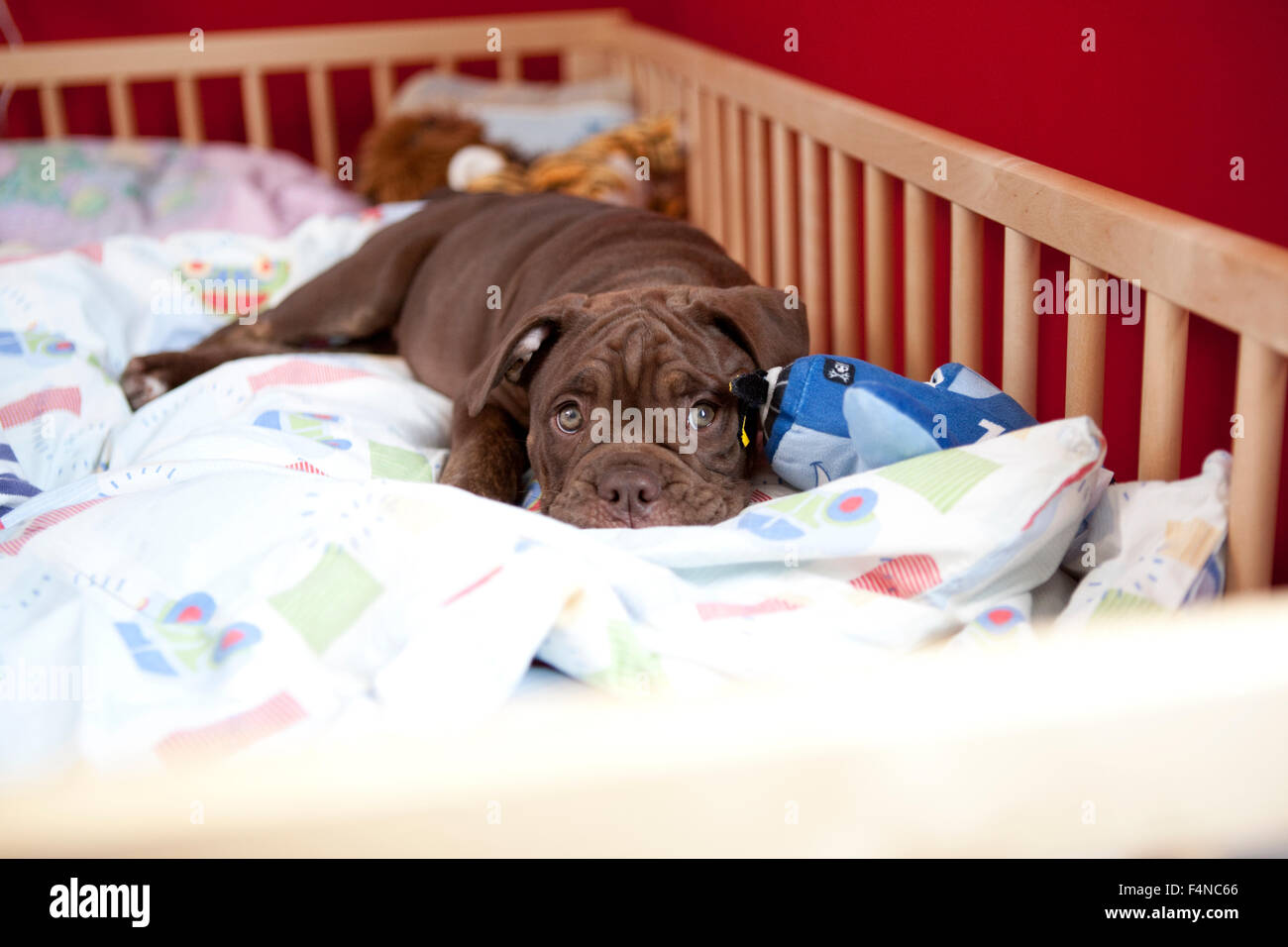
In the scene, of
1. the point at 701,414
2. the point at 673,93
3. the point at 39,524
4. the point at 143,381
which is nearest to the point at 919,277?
the point at 701,414

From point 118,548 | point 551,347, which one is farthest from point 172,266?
point 118,548

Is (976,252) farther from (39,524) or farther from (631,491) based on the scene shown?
(39,524)

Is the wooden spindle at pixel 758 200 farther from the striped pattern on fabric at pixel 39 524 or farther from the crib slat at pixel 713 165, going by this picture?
the striped pattern on fabric at pixel 39 524

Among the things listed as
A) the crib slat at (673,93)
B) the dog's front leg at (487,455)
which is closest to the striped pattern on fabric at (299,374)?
the dog's front leg at (487,455)

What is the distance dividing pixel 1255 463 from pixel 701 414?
2.78 ft

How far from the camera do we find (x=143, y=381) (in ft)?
8.39

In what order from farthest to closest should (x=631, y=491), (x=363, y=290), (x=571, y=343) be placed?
(x=363, y=290) → (x=571, y=343) → (x=631, y=491)

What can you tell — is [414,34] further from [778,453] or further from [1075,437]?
[1075,437]

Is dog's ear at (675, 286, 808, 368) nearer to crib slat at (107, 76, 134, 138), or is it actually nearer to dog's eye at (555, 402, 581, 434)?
dog's eye at (555, 402, 581, 434)

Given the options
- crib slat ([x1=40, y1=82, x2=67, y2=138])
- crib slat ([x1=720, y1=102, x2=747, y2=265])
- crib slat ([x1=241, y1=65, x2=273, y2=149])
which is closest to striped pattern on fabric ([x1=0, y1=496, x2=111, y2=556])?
crib slat ([x1=720, y1=102, x2=747, y2=265])

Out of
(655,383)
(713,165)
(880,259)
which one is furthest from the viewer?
(713,165)

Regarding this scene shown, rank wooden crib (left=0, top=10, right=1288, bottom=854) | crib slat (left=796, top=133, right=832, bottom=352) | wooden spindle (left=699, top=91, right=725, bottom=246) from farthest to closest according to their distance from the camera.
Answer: wooden spindle (left=699, top=91, right=725, bottom=246)
crib slat (left=796, top=133, right=832, bottom=352)
wooden crib (left=0, top=10, right=1288, bottom=854)

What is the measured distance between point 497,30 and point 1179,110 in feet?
11.4

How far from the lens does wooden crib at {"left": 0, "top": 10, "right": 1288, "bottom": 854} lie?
82 centimetres
